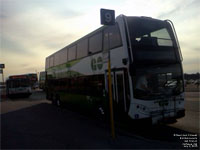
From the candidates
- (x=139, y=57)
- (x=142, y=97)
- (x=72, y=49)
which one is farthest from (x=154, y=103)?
(x=72, y=49)

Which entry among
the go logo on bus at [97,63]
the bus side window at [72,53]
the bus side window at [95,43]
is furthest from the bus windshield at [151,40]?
the bus side window at [72,53]

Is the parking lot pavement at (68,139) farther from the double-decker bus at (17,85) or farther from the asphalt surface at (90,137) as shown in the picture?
the double-decker bus at (17,85)

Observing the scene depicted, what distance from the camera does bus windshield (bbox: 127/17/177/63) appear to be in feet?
23.5

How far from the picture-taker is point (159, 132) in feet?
24.3

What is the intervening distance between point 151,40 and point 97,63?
9.41 ft

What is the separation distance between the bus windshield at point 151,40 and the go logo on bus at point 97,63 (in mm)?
2180

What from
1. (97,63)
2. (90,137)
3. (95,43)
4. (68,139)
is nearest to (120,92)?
(90,137)

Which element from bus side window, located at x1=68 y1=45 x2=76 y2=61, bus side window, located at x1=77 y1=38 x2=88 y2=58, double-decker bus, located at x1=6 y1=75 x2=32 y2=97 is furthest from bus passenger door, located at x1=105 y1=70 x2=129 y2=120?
double-decker bus, located at x1=6 y1=75 x2=32 y2=97

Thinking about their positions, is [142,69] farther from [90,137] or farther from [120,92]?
[90,137]

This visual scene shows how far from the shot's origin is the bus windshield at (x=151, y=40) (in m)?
7.17

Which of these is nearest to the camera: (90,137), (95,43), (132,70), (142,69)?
(90,137)

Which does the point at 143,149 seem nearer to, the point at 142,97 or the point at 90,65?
the point at 142,97

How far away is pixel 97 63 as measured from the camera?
931cm

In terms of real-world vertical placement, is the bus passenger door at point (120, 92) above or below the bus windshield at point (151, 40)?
below
